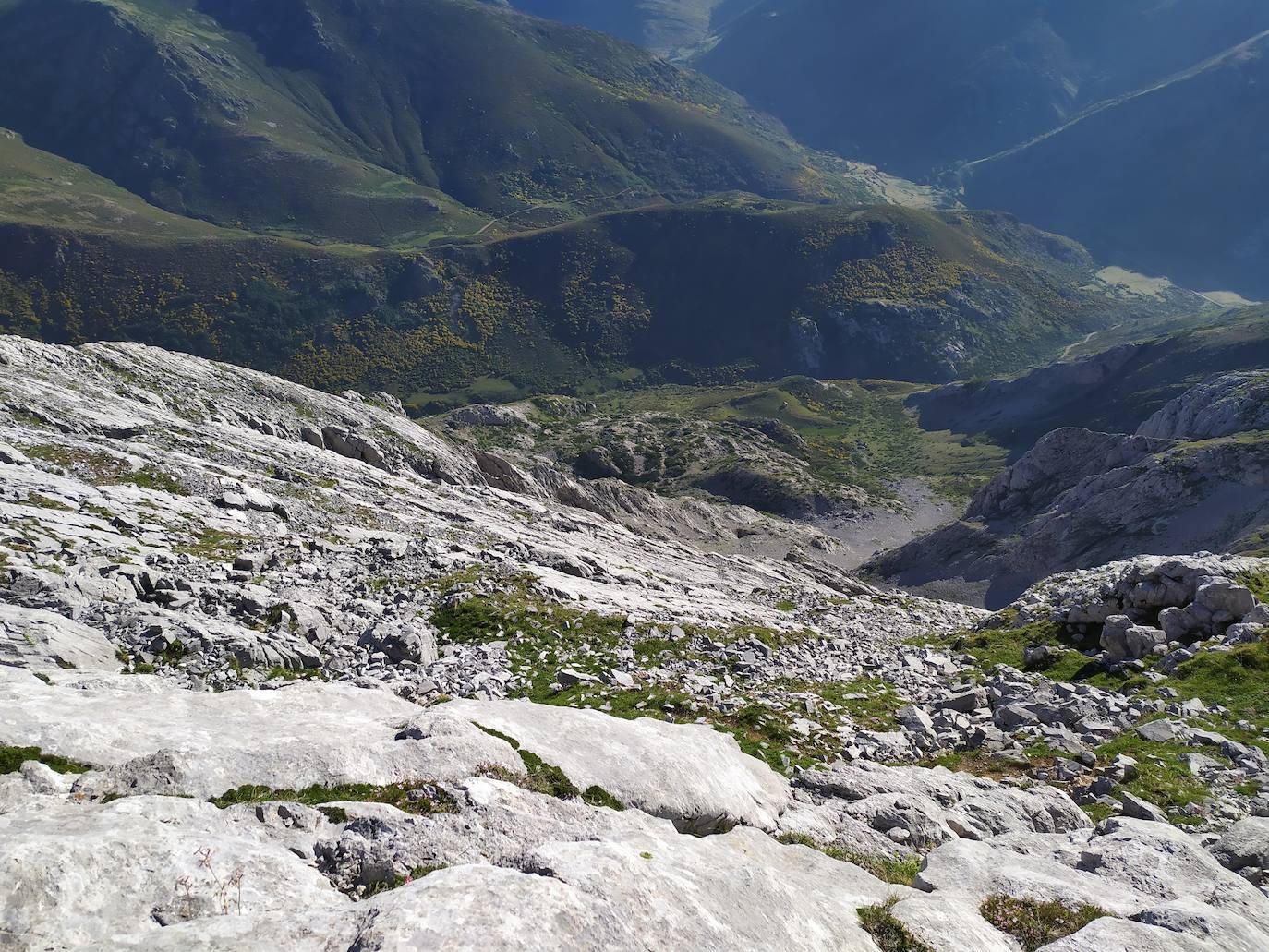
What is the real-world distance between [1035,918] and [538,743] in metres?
9.55

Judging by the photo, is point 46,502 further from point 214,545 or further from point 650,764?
point 650,764

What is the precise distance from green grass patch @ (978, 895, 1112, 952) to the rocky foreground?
63 mm

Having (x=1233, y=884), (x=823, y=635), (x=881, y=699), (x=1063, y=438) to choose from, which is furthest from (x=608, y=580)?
(x=1063, y=438)

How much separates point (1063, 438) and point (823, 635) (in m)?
102

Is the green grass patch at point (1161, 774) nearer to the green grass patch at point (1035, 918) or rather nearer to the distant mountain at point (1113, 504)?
the green grass patch at point (1035, 918)

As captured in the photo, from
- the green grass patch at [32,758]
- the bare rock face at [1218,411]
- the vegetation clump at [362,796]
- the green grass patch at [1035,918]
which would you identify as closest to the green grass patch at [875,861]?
the green grass patch at [1035,918]

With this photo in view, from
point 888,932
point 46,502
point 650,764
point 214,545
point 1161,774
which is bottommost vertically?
point 46,502

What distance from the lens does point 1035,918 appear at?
40.9ft

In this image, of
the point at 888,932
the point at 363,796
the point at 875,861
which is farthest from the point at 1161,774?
the point at 363,796

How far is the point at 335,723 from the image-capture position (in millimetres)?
15625

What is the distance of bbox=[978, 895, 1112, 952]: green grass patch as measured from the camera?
39.4ft

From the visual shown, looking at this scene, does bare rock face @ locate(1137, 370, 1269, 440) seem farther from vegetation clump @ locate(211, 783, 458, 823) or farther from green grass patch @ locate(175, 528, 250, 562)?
vegetation clump @ locate(211, 783, 458, 823)

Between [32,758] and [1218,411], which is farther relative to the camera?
[1218,411]

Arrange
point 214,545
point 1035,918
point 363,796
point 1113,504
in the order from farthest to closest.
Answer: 1. point 1113,504
2. point 214,545
3. point 363,796
4. point 1035,918
